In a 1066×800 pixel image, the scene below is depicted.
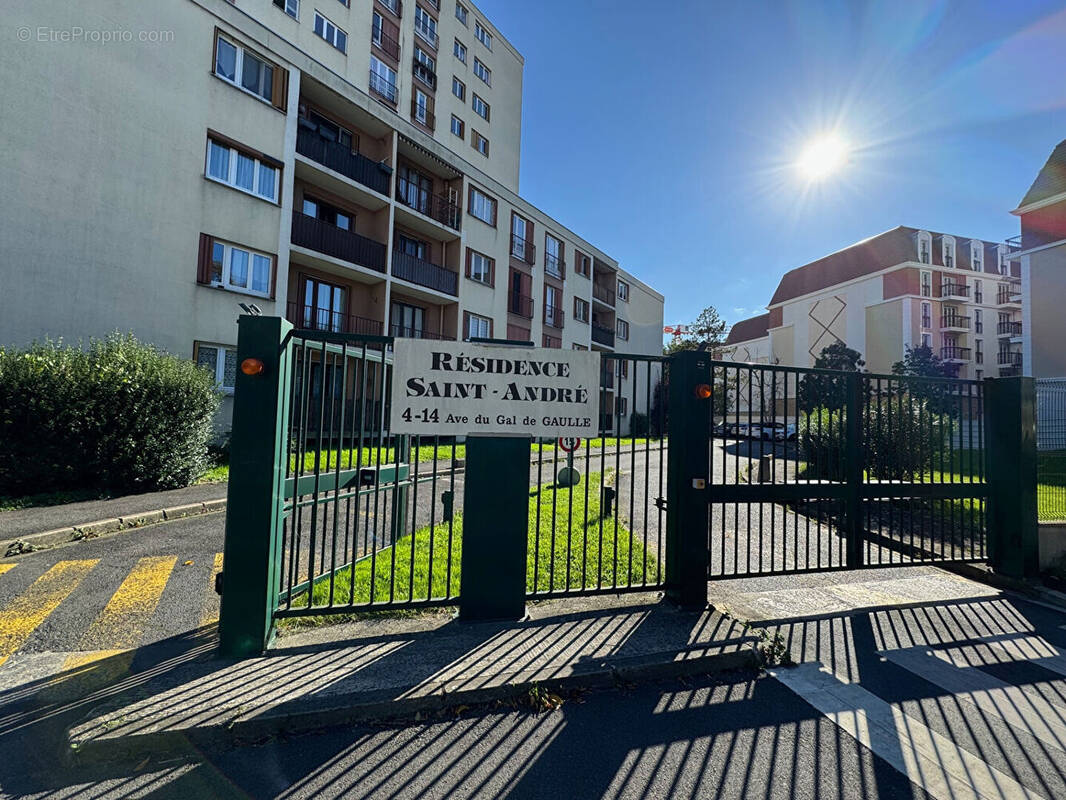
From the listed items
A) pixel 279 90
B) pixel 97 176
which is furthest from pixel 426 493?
pixel 279 90

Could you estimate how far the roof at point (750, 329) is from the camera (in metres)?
73.5

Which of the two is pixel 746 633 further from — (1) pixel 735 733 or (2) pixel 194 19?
(2) pixel 194 19

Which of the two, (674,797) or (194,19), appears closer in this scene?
(674,797)

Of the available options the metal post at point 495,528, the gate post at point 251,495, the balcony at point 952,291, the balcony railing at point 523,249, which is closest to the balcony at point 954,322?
the balcony at point 952,291

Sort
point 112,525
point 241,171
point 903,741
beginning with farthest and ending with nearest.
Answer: point 241,171 → point 112,525 → point 903,741

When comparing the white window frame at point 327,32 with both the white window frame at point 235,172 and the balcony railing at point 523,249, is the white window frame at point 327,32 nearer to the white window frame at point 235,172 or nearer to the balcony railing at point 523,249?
the white window frame at point 235,172

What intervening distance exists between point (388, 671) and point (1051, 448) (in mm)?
12073

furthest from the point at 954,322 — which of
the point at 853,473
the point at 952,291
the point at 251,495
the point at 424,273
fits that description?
the point at 251,495

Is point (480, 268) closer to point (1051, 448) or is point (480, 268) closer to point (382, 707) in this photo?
point (1051, 448)

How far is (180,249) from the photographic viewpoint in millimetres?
13031

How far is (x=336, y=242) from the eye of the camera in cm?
1677

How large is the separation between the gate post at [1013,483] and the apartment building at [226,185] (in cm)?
1589

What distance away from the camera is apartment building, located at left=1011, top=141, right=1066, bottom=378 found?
2712 cm

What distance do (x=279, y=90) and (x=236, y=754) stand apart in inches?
702
